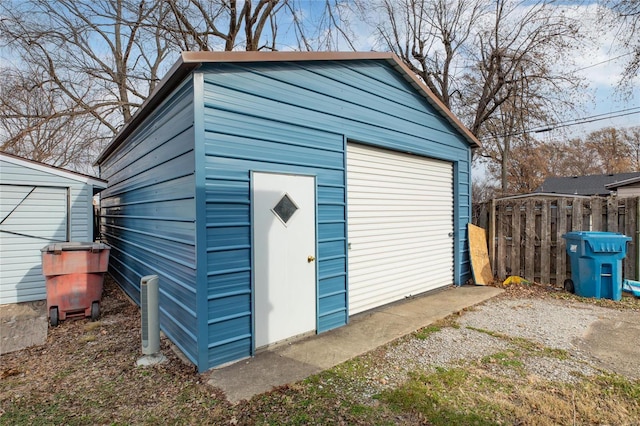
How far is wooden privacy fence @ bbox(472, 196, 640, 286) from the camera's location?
603 centimetres

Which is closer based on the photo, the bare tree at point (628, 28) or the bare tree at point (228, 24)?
the bare tree at point (628, 28)

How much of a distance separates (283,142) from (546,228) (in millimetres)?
5693

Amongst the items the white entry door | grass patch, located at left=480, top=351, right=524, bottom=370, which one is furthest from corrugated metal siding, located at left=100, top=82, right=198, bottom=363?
grass patch, located at left=480, top=351, right=524, bottom=370

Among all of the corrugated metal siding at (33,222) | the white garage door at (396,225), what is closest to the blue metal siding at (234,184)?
the white garage door at (396,225)

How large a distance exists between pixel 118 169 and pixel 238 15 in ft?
29.4

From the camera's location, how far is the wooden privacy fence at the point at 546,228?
603 centimetres

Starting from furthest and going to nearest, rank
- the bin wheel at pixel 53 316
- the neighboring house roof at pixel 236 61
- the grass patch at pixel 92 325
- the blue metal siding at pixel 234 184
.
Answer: the bin wheel at pixel 53 316 → the grass patch at pixel 92 325 → the blue metal siding at pixel 234 184 → the neighboring house roof at pixel 236 61

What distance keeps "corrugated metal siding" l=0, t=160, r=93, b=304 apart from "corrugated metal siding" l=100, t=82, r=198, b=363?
Answer: 1283mm

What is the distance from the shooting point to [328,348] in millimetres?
3789

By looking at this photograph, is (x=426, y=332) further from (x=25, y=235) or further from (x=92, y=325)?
(x=25, y=235)

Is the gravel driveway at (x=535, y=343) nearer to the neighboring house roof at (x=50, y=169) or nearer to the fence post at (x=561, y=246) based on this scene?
the fence post at (x=561, y=246)

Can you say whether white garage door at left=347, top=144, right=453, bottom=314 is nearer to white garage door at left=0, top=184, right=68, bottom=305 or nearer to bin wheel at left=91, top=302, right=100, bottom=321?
bin wheel at left=91, top=302, right=100, bottom=321

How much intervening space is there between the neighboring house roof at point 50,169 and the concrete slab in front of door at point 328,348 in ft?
19.3

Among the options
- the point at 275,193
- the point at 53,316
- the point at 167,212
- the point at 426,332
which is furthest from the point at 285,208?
the point at 53,316
